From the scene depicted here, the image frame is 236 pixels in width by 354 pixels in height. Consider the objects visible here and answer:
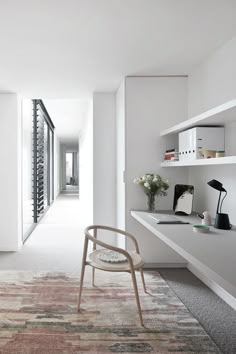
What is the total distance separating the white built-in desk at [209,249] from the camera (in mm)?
1430

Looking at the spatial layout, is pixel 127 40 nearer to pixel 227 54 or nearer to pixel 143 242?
pixel 227 54

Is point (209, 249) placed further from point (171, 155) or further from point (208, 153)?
point (171, 155)

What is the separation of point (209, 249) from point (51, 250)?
3.06m

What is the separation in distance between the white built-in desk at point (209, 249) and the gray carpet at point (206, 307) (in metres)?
0.13

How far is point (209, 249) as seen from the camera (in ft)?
6.09

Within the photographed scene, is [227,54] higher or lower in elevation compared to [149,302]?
higher

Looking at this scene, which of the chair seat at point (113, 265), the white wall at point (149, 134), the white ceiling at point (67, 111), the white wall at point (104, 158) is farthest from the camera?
the white ceiling at point (67, 111)

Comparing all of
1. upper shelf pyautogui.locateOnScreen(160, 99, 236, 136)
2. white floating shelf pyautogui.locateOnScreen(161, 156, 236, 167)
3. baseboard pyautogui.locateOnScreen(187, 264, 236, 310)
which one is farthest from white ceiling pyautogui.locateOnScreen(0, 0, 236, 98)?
baseboard pyautogui.locateOnScreen(187, 264, 236, 310)

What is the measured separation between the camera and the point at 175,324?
7.58 feet

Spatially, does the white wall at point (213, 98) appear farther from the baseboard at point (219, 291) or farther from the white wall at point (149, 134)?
the baseboard at point (219, 291)

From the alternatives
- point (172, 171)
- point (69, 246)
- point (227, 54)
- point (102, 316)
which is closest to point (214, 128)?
point (227, 54)

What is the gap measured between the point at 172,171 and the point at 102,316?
6.31 feet

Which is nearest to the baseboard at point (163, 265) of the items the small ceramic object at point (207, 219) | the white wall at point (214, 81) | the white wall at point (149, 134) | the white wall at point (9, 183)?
the white wall at point (149, 134)

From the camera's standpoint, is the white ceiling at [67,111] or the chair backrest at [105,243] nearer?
the chair backrest at [105,243]
